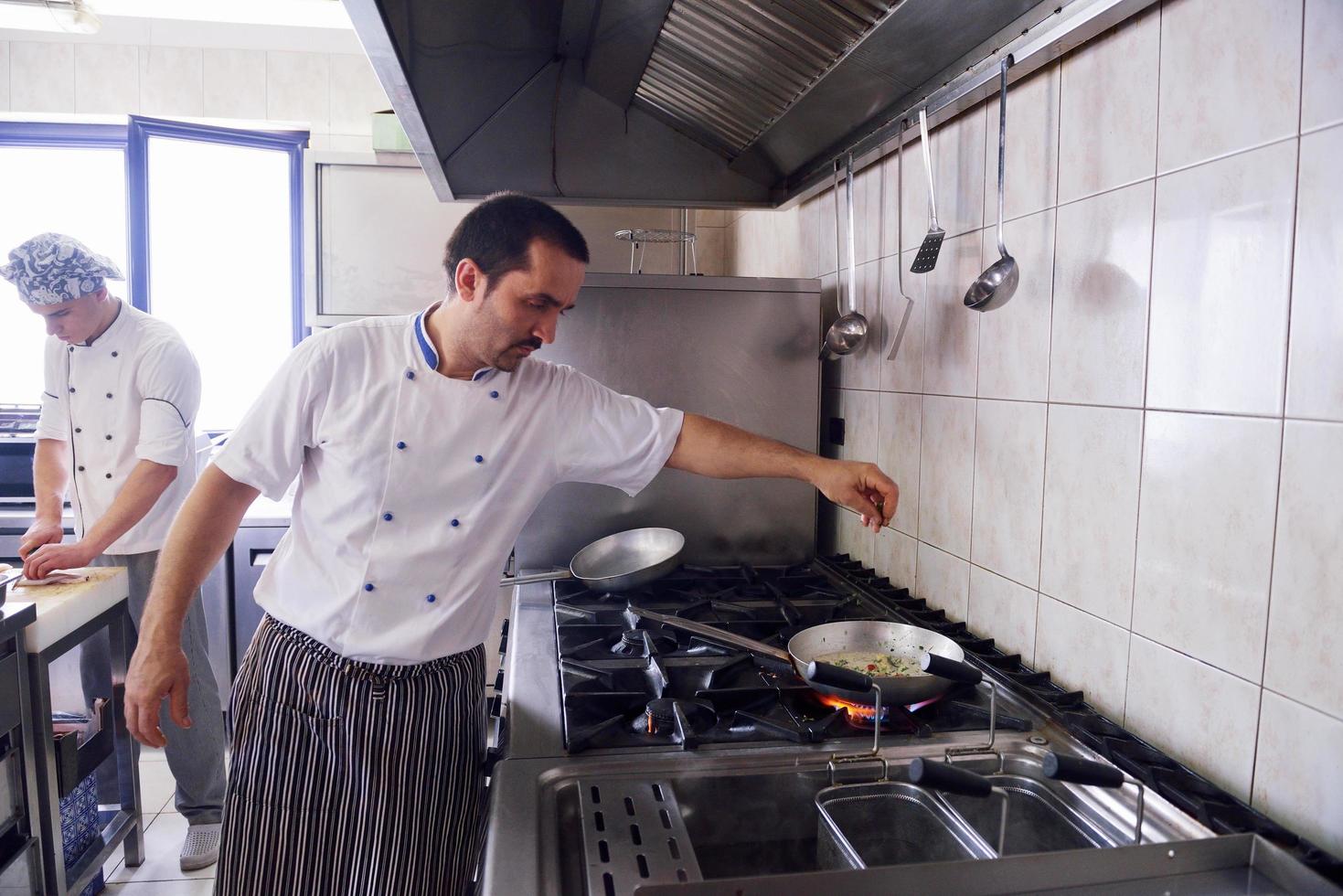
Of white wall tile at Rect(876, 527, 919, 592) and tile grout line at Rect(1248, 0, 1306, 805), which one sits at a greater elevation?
tile grout line at Rect(1248, 0, 1306, 805)

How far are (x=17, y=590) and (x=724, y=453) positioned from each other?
1605mm

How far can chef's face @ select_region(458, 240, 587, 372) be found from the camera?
1.16 m

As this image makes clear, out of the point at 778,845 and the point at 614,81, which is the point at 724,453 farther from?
the point at 614,81

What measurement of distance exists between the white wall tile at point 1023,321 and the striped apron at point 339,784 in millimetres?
886

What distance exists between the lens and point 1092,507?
1.05 meters

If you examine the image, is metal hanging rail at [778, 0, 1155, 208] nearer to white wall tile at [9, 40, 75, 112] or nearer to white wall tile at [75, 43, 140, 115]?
white wall tile at [75, 43, 140, 115]

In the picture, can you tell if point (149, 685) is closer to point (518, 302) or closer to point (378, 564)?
point (378, 564)

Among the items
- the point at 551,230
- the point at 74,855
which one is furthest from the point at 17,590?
the point at 551,230

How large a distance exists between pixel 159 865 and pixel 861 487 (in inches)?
78.5

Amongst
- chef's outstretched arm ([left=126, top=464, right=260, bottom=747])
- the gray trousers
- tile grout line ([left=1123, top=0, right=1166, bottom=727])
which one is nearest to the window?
the gray trousers

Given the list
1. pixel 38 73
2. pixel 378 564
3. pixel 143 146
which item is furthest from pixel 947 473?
pixel 38 73

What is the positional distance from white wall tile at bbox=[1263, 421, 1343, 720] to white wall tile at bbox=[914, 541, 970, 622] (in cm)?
57

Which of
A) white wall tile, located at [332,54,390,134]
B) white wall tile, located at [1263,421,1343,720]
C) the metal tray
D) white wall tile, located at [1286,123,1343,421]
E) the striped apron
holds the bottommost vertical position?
the striped apron

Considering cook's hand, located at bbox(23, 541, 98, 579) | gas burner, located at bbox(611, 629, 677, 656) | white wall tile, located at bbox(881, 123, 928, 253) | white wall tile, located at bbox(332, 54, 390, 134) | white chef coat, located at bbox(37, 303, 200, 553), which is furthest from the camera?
white wall tile, located at bbox(332, 54, 390, 134)
